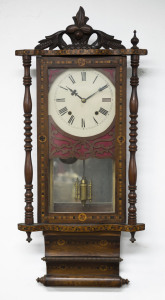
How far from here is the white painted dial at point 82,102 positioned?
72.6 inches

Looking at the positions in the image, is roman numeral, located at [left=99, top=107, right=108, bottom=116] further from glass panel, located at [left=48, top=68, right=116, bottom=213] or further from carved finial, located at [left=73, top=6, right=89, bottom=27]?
carved finial, located at [left=73, top=6, right=89, bottom=27]

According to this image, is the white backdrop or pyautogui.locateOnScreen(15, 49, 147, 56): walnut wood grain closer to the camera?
pyautogui.locateOnScreen(15, 49, 147, 56): walnut wood grain

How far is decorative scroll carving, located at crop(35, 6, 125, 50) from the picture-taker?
6.02 ft

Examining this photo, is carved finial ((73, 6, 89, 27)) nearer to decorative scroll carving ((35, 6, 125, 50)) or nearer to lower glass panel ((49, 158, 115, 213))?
decorative scroll carving ((35, 6, 125, 50))

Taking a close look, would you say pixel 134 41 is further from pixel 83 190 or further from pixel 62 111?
pixel 83 190

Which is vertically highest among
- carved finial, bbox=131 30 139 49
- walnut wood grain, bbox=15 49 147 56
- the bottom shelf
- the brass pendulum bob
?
carved finial, bbox=131 30 139 49

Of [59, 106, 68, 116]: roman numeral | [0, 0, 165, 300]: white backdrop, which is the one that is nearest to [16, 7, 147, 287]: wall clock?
[59, 106, 68, 116]: roman numeral

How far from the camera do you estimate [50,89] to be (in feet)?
6.06

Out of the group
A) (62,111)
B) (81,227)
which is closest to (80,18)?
(62,111)

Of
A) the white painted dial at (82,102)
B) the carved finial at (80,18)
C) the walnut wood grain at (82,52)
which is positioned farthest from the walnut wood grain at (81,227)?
the carved finial at (80,18)

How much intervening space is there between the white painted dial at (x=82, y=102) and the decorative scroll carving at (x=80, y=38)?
0.33 feet

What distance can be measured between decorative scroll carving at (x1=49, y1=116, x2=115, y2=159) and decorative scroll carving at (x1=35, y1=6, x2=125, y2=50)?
0.96 feet

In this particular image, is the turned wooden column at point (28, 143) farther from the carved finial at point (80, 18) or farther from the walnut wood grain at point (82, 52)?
the carved finial at point (80, 18)

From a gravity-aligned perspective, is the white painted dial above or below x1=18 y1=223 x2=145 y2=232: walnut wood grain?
above
